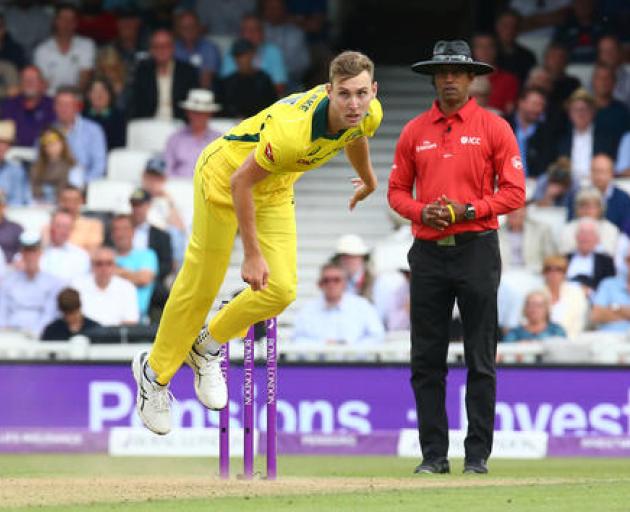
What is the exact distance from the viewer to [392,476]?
31.1 ft

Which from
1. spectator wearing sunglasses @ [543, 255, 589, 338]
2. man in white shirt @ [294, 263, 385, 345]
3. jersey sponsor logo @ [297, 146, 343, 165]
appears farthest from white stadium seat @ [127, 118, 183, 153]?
jersey sponsor logo @ [297, 146, 343, 165]

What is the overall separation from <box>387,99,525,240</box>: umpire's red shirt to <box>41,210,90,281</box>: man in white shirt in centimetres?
570

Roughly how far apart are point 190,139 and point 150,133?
820mm

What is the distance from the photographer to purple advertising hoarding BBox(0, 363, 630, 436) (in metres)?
12.3

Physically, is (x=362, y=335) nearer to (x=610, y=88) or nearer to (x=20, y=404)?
(x=20, y=404)

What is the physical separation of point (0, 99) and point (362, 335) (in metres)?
5.10

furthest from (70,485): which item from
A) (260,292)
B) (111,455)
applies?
(111,455)

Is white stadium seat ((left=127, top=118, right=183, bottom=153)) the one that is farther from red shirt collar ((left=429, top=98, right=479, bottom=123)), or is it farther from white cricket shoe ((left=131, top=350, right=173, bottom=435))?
white cricket shoe ((left=131, top=350, right=173, bottom=435))

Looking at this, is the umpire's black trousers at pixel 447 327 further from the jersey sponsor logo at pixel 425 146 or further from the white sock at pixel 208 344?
the white sock at pixel 208 344

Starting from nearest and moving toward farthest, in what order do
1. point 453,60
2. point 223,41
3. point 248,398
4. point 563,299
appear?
point 248,398, point 453,60, point 563,299, point 223,41

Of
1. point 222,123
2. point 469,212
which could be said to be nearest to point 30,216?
point 222,123

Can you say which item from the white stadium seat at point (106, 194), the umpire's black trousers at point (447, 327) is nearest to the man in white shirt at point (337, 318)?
the white stadium seat at point (106, 194)

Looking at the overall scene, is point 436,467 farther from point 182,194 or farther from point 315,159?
point 182,194

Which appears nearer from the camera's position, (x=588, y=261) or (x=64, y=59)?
(x=588, y=261)
